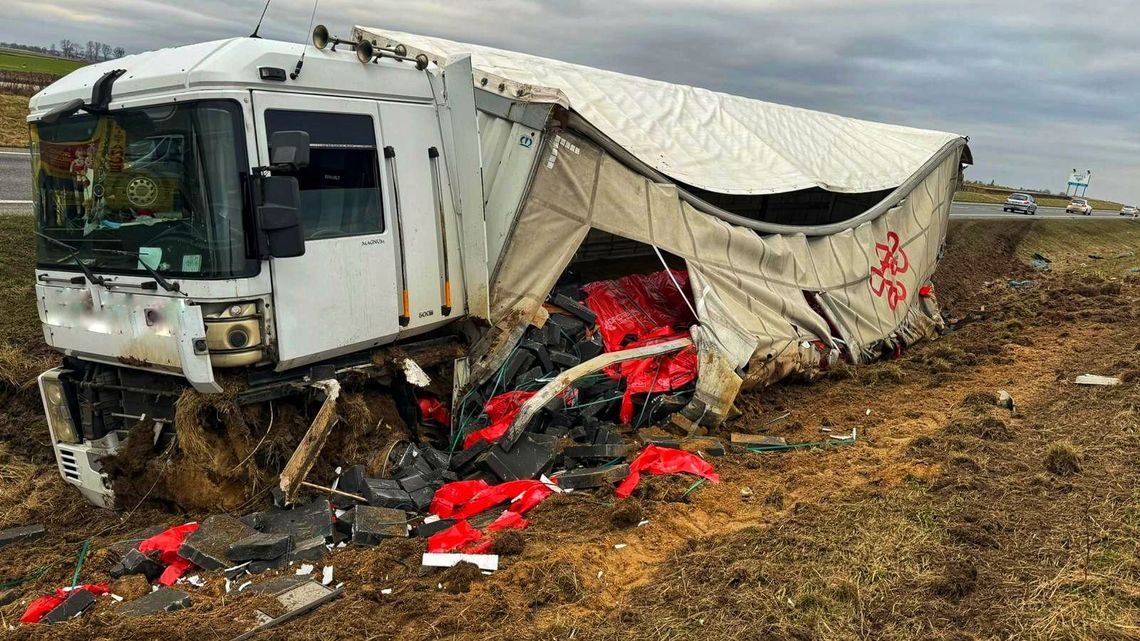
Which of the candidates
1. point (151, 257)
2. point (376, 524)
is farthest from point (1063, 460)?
point (151, 257)

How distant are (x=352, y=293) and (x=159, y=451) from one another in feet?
5.34

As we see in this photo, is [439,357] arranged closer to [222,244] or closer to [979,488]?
[222,244]

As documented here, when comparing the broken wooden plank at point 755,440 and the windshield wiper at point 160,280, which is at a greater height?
the windshield wiper at point 160,280

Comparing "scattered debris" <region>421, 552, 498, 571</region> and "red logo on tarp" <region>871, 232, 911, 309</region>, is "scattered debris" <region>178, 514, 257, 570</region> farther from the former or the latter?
"red logo on tarp" <region>871, 232, 911, 309</region>

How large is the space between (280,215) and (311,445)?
1.50 m

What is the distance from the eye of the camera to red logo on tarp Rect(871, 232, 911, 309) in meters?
10.0

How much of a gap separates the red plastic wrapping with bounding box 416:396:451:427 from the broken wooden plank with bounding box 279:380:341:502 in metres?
0.96

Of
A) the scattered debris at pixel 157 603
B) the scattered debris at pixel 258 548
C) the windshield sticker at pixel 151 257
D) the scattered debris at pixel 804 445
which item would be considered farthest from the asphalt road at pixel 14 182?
the scattered debris at pixel 804 445

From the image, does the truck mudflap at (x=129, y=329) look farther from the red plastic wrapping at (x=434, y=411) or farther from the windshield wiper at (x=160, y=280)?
the red plastic wrapping at (x=434, y=411)

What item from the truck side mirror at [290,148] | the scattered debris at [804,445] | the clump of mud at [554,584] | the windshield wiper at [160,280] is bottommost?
the scattered debris at [804,445]

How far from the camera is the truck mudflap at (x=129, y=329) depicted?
4.43 meters

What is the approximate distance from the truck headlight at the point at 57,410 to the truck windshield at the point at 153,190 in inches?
31.2

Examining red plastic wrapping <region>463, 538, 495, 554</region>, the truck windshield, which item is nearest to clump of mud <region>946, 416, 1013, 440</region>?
red plastic wrapping <region>463, 538, 495, 554</region>

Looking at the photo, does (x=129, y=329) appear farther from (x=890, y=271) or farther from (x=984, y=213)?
(x=984, y=213)
